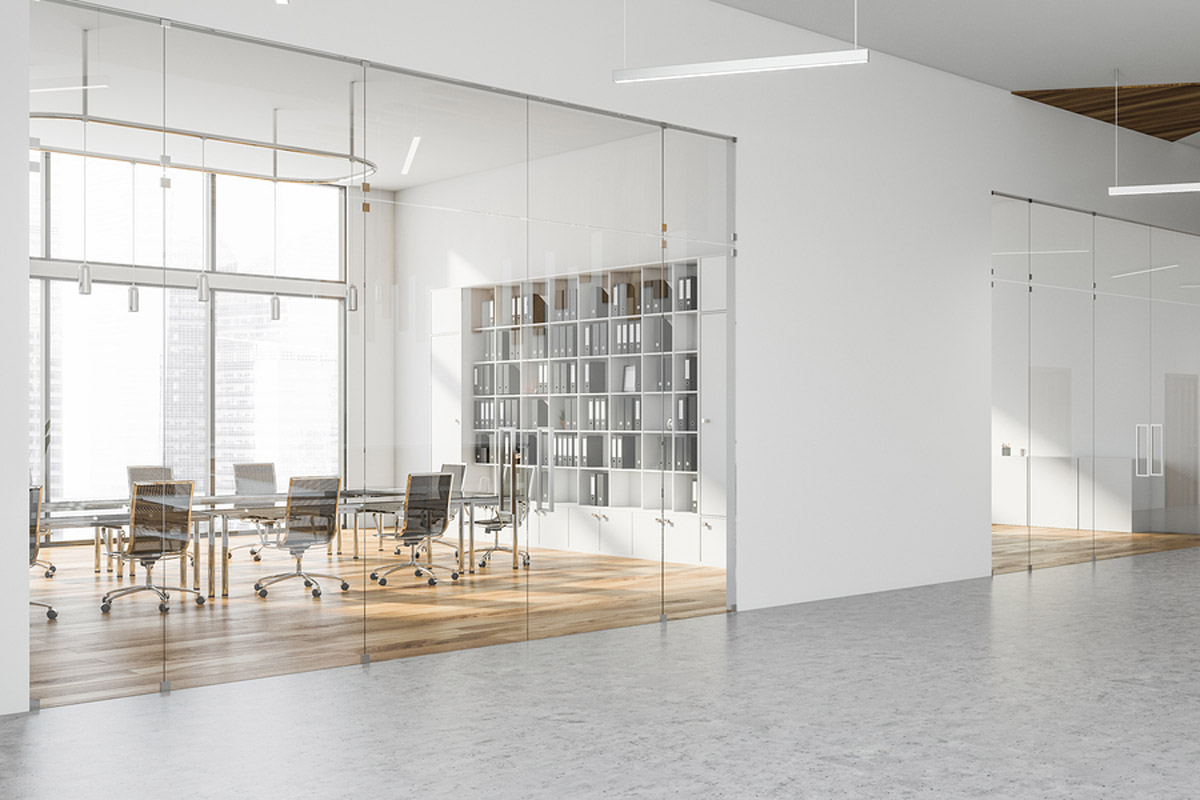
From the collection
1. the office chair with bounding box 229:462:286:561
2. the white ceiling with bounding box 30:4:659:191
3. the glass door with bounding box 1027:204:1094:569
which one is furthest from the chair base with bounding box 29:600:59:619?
the glass door with bounding box 1027:204:1094:569

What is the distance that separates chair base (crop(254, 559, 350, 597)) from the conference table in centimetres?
17

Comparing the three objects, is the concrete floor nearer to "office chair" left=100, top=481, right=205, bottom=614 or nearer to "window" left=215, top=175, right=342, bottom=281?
"office chair" left=100, top=481, right=205, bottom=614

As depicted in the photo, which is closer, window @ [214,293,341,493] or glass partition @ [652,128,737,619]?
window @ [214,293,341,493]

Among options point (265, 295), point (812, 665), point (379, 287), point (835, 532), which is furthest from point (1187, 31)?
point (265, 295)

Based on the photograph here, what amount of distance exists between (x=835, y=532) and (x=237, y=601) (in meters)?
4.91

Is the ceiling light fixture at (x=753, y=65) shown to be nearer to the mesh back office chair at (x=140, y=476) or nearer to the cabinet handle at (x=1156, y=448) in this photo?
the mesh back office chair at (x=140, y=476)

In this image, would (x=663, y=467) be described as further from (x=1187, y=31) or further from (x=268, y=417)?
(x=1187, y=31)

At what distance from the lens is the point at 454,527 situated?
7.07m

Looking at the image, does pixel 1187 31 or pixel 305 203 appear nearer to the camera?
pixel 305 203

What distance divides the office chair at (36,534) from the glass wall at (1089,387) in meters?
7.94

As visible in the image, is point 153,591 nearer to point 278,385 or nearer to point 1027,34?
point 278,385

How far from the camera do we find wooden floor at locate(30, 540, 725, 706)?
5.68 meters

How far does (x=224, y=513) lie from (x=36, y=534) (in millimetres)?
910

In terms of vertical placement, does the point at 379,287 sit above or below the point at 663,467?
above
